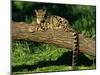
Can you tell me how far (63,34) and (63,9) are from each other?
295 mm

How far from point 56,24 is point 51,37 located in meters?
0.17

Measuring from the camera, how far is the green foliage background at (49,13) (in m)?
2.46

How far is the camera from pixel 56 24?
263cm

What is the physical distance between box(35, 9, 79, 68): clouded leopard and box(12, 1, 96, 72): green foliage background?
0.05m

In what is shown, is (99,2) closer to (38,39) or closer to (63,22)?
(63,22)

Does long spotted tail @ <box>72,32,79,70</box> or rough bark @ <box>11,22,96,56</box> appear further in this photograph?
long spotted tail @ <box>72,32,79,70</box>

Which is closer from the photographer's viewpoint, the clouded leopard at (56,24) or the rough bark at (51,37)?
the rough bark at (51,37)

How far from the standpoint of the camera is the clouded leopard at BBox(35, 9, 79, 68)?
257 centimetres

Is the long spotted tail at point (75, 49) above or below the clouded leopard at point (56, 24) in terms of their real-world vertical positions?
below

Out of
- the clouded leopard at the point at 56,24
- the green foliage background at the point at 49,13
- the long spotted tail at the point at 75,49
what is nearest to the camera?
the green foliage background at the point at 49,13

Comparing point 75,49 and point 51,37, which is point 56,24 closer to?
point 51,37

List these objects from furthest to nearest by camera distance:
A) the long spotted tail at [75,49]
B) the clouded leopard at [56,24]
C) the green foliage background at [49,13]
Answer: the long spotted tail at [75,49], the clouded leopard at [56,24], the green foliage background at [49,13]

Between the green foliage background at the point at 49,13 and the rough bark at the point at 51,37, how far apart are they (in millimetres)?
50

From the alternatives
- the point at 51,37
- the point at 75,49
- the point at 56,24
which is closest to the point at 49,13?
the point at 56,24
